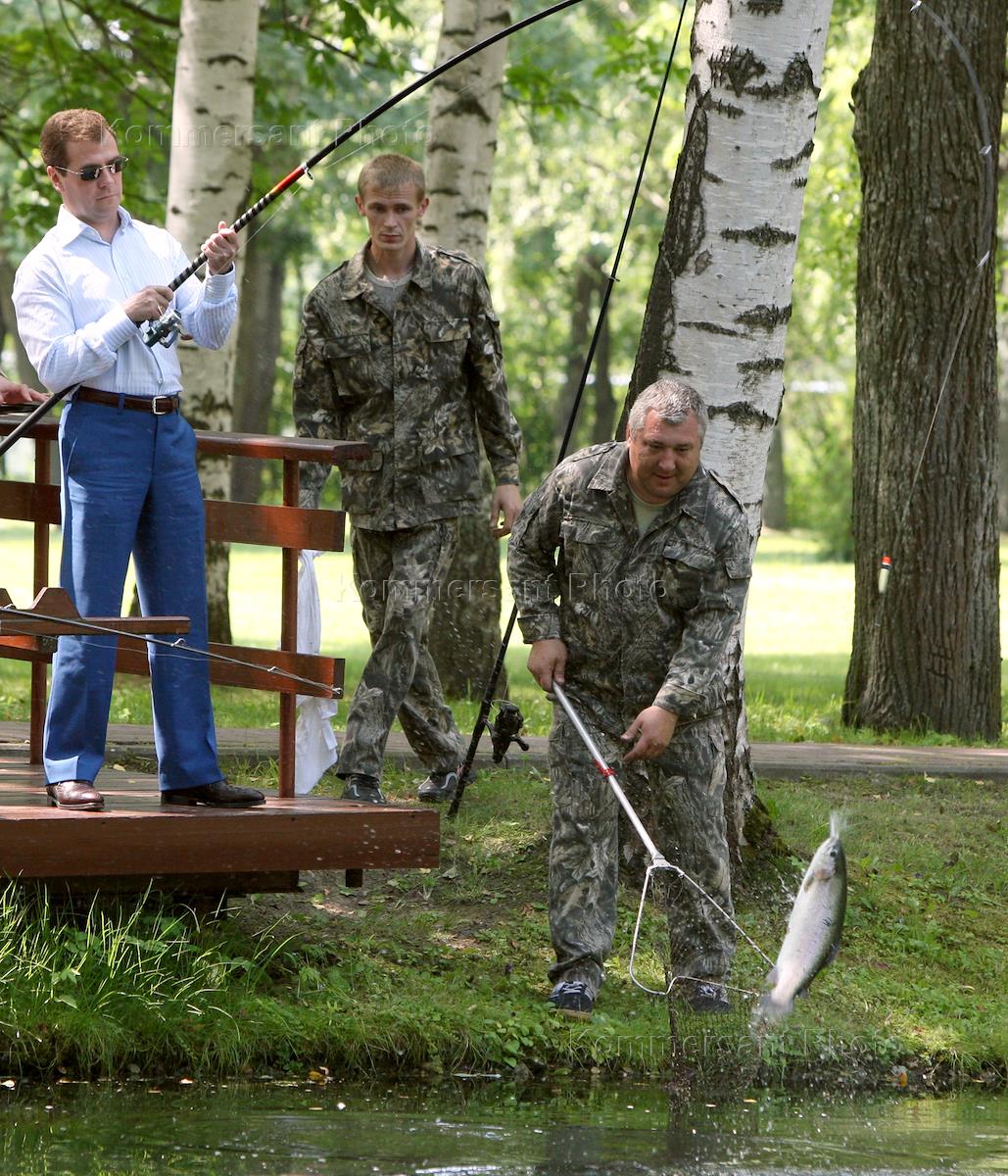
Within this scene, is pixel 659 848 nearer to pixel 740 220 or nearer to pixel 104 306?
pixel 740 220

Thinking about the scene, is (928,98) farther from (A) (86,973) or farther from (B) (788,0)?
(A) (86,973)

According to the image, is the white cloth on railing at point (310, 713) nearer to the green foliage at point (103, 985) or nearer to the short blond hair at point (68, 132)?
the green foliage at point (103, 985)

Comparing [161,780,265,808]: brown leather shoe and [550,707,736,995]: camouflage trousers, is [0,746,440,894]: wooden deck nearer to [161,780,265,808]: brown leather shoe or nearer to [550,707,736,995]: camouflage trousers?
[161,780,265,808]: brown leather shoe

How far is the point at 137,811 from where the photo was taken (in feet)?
17.0

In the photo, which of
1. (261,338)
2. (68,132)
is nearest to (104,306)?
(68,132)

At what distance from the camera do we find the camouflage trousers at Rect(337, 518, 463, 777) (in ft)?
20.9

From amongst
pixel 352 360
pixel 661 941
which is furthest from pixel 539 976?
pixel 352 360

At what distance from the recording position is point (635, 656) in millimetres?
5402

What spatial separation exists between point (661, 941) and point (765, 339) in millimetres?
2065

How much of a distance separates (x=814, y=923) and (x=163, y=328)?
237 centimetres

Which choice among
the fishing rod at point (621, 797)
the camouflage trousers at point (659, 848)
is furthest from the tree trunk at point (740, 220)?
the fishing rod at point (621, 797)

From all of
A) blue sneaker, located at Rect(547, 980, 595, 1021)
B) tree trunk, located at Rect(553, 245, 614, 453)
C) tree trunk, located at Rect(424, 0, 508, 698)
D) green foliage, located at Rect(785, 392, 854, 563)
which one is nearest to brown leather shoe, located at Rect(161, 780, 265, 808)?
blue sneaker, located at Rect(547, 980, 595, 1021)

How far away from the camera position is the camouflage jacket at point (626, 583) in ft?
17.3

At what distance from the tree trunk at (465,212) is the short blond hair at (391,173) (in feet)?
11.3
